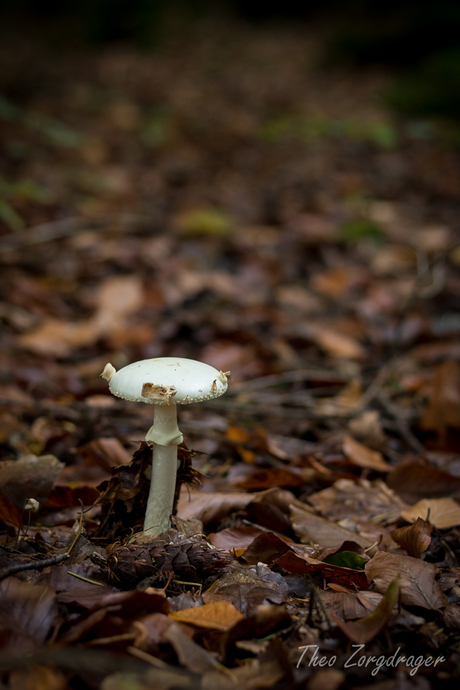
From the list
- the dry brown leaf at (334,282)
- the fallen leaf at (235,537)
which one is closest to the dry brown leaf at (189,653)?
the fallen leaf at (235,537)

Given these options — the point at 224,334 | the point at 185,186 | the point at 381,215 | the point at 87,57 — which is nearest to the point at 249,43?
the point at 87,57

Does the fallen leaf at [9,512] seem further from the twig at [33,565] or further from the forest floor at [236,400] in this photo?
the twig at [33,565]

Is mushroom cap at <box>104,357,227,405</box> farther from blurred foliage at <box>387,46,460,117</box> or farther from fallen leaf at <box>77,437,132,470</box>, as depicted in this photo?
blurred foliage at <box>387,46,460,117</box>

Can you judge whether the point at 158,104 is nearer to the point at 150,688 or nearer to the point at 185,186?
the point at 185,186

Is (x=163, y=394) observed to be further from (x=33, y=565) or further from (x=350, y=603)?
(x=350, y=603)

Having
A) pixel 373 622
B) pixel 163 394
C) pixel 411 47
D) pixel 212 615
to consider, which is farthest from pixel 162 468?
pixel 411 47

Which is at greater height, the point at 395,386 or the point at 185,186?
the point at 185,186
